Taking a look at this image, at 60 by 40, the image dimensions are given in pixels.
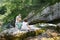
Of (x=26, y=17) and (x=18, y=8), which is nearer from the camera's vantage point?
(x=26, y=17)

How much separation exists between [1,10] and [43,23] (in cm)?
616

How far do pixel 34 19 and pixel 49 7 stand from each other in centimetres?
106

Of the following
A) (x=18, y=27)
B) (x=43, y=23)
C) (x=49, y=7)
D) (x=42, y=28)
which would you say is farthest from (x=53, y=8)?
(x=18, y=27)

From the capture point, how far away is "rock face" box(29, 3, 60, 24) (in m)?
8.68

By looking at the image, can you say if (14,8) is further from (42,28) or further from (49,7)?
(42,28)

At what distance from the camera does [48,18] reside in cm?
877

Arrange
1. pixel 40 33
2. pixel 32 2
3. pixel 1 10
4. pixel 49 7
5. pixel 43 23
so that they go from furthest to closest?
pixel 1 10, pixel 32 2, pixel 49 7, pixel 43 23, pixel 40 33

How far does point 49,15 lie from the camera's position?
884 cm

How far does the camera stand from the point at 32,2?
10406 mm

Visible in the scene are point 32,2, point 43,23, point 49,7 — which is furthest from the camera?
point 32,2

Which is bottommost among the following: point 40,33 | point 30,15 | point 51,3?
point 40,33

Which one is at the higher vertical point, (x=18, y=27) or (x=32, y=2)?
(x=32, y=2)

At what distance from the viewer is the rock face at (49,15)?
28.5ft

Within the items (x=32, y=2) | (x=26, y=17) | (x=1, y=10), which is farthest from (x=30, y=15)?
(x=1, y=10)
